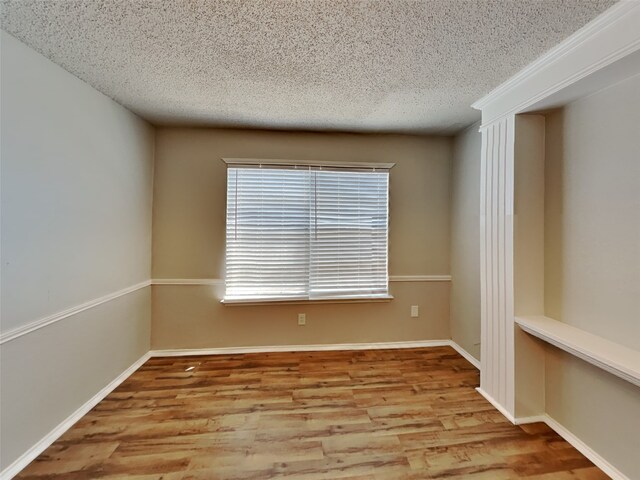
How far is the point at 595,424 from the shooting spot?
1605mm

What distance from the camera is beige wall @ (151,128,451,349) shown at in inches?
113

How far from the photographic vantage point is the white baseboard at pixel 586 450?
1.49 meters

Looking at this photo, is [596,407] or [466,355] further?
[466,355]

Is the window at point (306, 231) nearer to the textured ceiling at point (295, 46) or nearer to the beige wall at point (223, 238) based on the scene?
the beige wall at point (223, 238)

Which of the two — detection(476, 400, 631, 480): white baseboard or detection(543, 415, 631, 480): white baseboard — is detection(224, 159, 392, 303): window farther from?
detection(543, 415, 631, 480): white baseboard

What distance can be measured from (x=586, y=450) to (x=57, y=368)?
3360 mm

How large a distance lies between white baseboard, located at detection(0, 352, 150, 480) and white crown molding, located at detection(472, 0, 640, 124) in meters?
3.75

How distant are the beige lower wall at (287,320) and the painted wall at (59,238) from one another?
0.40 m

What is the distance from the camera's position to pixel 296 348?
117 inches

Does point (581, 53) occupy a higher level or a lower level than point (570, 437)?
higher

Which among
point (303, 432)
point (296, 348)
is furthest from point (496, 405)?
point (296, 348)

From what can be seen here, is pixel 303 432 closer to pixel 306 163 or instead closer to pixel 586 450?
pixel 586 450

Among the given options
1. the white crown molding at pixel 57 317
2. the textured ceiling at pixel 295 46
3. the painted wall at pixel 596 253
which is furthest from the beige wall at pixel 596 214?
the white crown molding at pixel 57 317

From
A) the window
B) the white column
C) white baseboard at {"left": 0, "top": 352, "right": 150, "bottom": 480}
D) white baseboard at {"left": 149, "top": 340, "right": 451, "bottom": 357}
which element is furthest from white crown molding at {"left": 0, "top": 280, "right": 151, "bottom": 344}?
the white column
